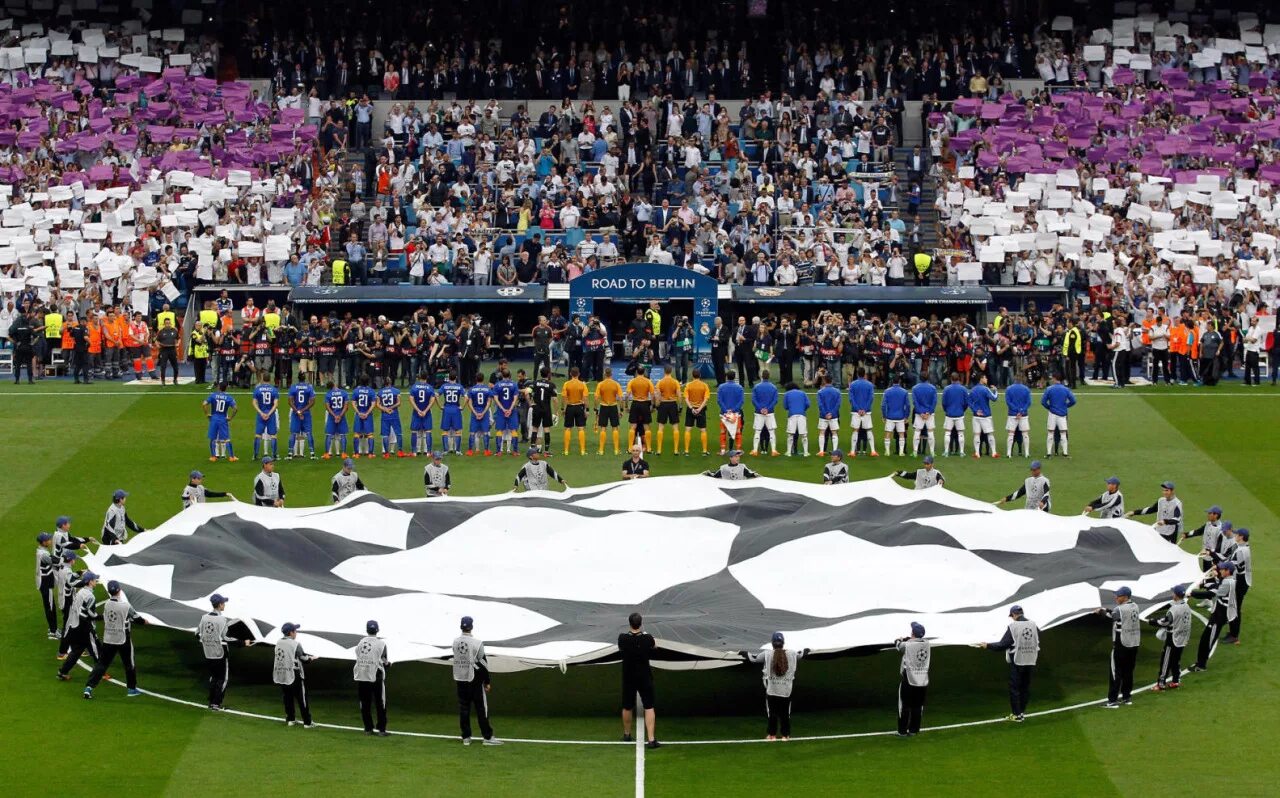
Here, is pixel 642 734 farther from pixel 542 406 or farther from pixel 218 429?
pixel 218 429

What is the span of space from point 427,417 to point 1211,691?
56.3 ft

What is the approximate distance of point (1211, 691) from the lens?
2245 centimetres

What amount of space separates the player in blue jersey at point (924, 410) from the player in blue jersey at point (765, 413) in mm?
2661

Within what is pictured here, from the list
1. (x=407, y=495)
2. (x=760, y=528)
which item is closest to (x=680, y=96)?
(x=407, y=495)

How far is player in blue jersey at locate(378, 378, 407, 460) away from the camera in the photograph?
115 ft

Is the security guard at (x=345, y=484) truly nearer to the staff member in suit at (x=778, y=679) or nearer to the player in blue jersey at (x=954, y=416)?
the staff member in suit at (x=778, y=679)

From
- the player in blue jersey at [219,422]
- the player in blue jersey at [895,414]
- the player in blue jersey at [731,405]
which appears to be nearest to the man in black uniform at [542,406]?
the player in blue jersey at [731,405]

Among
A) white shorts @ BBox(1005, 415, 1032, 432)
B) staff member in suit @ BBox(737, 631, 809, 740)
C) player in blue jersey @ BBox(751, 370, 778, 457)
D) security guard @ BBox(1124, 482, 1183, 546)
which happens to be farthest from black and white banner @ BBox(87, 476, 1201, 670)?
white shorts @ BBox(1005, 415, 1032, 432)

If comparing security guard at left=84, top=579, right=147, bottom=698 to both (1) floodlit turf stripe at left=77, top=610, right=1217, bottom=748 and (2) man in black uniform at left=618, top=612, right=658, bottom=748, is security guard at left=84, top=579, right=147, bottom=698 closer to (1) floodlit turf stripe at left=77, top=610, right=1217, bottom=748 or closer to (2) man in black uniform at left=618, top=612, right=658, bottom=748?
(1) floodlit turf stripe at left=77, top=610, right=1217, bottom=748

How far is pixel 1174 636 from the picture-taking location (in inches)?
873

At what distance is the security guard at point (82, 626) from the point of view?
22250 millimetres

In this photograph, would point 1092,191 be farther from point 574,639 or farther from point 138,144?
point 574,639

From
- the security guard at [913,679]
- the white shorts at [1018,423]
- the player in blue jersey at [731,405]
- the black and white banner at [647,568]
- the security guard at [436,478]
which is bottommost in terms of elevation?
the security guard at [913,679]

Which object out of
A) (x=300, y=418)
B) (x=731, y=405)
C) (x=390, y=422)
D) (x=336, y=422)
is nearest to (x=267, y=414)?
(x=300, y=418)
